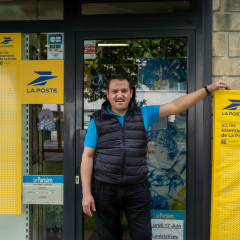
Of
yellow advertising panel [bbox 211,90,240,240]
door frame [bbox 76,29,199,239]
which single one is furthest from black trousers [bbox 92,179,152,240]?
yellow advertising panel [bbox 211,90,240,240]

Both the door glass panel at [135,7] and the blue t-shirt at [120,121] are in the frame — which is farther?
the door glass panel at [135,7]

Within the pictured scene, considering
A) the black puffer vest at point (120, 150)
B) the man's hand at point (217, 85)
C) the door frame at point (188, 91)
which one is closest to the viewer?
the black puffer vest at point (120, 150)

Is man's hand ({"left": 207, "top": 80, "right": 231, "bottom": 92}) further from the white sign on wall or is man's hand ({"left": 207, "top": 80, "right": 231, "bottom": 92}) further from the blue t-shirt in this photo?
the white sign on wall

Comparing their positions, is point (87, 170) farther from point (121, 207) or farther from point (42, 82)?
point (42, 82)

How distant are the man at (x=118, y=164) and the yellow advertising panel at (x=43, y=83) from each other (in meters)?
0.64

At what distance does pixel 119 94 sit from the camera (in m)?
2.00

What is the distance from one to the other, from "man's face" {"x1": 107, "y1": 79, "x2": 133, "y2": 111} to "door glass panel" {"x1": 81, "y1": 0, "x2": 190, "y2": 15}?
89cm

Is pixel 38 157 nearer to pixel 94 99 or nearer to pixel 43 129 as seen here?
pixel 43 129

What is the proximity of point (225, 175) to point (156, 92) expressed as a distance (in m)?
1.14

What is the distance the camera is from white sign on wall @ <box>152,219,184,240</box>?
243 centimetres

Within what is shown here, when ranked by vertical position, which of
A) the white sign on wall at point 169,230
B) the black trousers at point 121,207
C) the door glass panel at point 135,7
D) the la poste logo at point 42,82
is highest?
the door glass panel at point 135,7

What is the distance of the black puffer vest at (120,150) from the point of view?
1895 mm

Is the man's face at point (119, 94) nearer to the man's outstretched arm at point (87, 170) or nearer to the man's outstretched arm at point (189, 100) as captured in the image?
the man's outstretched arm at point (189, 100)

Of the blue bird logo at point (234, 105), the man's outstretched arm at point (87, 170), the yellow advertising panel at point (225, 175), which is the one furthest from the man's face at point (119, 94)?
the blue bird logo at point (234, 105)
